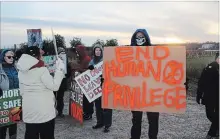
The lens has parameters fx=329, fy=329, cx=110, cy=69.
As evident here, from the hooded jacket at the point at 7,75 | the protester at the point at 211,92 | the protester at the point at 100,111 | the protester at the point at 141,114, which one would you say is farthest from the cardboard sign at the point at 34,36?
the protester at the point at 211,92

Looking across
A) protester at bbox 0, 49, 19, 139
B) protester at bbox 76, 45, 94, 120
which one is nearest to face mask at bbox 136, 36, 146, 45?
protester at bbox 0, 49, 19, 139

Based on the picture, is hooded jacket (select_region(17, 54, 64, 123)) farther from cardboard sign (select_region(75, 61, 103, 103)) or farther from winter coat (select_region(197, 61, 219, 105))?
winter coat (select_region(197, 61, 219, 105))

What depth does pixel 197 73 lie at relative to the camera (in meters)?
14.8

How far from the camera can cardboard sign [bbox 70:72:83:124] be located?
714 centimetres

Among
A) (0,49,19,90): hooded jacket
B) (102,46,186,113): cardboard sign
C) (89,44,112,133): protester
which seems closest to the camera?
(102,46,186,113): cardboard sign

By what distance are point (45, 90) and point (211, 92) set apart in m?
3.08

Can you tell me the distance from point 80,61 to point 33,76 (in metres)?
3.69

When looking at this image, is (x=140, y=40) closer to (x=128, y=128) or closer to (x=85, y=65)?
(x=128, y=128)

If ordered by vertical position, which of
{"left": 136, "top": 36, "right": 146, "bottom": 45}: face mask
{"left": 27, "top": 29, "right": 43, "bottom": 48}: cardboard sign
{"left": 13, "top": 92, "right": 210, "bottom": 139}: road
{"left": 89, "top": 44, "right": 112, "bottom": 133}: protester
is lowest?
{"left": 13, "top": 92, "right": 210, "bottom": 139}: road

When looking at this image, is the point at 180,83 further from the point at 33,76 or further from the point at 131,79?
the point at 33,76

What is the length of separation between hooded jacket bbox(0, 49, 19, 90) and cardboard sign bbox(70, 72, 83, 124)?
204 cm

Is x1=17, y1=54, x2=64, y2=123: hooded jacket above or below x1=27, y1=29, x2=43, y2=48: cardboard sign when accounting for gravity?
below

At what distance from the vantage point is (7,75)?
530 centimetres

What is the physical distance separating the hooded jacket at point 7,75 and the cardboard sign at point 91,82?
189 cm
